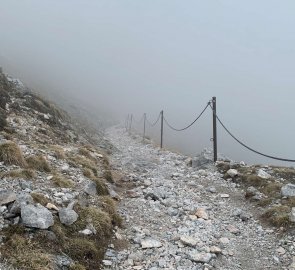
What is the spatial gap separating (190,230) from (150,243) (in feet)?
5.31

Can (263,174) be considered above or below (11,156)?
below

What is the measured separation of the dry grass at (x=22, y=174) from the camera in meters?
10.8

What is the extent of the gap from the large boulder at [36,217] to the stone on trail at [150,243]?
2375 millimetres

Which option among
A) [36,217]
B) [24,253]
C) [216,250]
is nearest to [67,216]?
[36,217]

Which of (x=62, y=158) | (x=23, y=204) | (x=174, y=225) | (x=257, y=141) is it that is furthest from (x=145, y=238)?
(x=257, y=141)

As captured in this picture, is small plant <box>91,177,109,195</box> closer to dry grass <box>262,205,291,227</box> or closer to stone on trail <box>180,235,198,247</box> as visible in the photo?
stone on trail <box>180,235,198,247</box>

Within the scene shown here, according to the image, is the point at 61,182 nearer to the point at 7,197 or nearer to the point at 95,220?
the point at 95,220

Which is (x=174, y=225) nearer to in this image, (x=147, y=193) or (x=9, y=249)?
(x=147, y=193)

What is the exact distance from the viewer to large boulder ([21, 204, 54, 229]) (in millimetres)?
8133

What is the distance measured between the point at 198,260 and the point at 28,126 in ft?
43.7

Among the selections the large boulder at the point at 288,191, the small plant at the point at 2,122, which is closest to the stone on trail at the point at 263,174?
the large boulder at the point at 288,191

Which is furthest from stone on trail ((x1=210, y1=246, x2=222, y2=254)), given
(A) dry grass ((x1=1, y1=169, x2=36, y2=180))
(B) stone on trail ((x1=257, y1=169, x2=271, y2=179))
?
(B) stone on trail ((x1=257, y1=169, x2=271, y2=179))

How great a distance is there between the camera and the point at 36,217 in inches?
326

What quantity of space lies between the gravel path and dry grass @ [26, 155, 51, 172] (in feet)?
9.52
